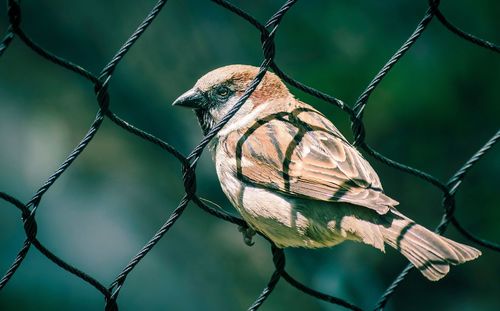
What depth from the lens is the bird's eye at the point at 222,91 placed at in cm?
273

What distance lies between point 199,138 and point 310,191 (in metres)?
2.37

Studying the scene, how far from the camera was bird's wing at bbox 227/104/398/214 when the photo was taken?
223cm

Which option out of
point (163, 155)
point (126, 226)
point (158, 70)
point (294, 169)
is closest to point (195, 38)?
point (158, 70)

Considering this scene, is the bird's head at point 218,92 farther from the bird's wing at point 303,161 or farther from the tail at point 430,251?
the tail at point 430,251

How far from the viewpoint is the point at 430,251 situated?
205 cm

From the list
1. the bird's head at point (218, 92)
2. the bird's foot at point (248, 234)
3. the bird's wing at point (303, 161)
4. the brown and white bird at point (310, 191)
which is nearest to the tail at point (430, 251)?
the brown and white bird at point (310, 191)

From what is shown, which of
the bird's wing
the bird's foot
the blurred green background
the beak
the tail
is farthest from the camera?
the blurred green background

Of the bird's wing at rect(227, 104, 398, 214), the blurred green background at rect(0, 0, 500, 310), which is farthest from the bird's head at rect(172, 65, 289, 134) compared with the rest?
the blurred green background at rect(0, 0, 500, 310)

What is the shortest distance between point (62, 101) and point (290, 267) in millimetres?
1813

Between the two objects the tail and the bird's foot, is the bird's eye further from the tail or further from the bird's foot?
the tail

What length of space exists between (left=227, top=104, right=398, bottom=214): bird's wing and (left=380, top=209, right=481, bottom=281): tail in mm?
125

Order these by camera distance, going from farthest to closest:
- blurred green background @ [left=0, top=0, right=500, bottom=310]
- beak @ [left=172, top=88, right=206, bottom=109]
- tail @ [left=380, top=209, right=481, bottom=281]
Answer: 1. blurred green background @ [left=0, top=0, right=500, bottom=310]
2. beak @ [left=172, top=88, right=206, bottom=109]
3. tail @ [left=380, top=209, right=481, bottom=281]

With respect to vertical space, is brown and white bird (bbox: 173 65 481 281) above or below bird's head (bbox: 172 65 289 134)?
below

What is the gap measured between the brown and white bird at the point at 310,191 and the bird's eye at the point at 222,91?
0.13 metres
